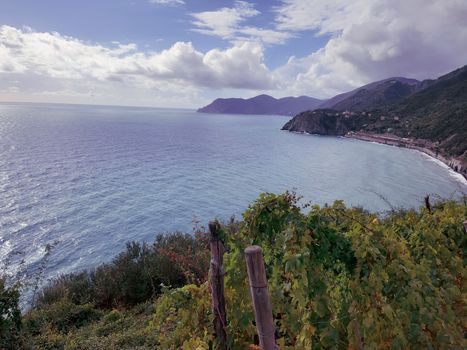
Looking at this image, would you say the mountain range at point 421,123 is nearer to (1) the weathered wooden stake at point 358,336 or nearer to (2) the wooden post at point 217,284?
(1) the weathered wooden stake at point 358,336

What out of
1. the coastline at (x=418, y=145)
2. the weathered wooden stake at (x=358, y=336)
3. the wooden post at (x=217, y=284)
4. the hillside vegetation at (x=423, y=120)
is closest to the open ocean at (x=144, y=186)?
the coastline at (x=418, y=145)

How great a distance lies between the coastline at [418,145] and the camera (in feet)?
182

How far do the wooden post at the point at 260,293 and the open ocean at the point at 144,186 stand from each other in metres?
10.4

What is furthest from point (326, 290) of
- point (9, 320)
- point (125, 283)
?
point (125, 283)

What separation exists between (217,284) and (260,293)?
3.53ft

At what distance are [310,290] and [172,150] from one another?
7108 cm

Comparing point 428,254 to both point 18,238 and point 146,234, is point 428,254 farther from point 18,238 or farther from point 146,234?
point 18,238

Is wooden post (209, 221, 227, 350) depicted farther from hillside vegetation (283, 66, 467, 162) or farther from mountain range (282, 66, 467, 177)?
hillside vegetation (283, 66, 467, 162)

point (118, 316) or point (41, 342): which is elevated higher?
point (41, 342)

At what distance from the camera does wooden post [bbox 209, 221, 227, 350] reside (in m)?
3.15

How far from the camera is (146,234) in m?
27.3

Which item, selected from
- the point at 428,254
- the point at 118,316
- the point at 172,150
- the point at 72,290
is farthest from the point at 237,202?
the point at 172,150

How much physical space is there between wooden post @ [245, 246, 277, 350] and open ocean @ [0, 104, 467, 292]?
10.4m

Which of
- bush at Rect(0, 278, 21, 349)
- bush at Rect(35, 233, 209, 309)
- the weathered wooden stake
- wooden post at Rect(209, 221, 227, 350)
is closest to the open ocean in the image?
bush at Rect(0, 278, 21, 349)
